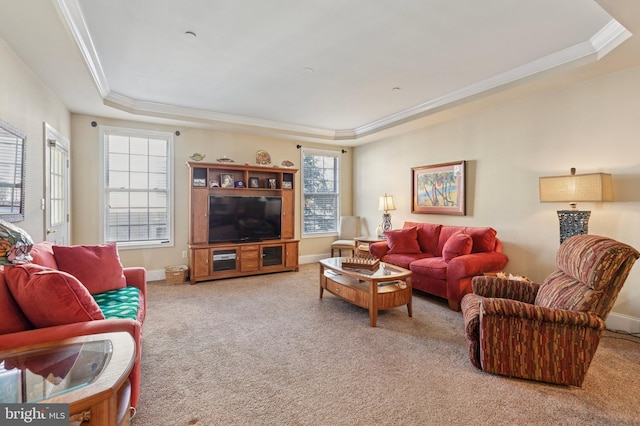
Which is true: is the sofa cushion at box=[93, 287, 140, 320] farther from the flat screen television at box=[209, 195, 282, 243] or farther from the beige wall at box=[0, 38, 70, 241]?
the flat screen television at box=[209, 195, 282, 243]

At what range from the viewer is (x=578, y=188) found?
302 cm

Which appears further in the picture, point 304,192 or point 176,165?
point 304,192

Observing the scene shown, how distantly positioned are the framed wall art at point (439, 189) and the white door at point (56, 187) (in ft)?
16.4

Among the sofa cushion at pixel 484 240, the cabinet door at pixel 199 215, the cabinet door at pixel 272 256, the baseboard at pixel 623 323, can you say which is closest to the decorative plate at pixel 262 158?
Answer: the cabinet door at pixel 199 215

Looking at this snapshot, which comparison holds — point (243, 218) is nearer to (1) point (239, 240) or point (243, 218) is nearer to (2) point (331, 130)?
(1) point (239, 240)

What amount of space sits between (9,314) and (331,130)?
17.7 feet

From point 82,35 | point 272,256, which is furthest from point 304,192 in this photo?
point 82,35

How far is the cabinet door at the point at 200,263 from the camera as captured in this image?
4.76 meters

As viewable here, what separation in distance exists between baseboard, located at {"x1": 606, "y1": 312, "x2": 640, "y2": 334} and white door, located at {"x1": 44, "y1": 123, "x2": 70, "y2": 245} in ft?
19.6

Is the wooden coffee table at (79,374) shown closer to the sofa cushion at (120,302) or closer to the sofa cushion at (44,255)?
the sofa cushion at (120,302)

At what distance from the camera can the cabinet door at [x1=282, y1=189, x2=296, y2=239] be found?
18.5ft

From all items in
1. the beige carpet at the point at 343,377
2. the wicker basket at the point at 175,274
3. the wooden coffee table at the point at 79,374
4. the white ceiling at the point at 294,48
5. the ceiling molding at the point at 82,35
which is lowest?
the beige carpet at the point at 343,377

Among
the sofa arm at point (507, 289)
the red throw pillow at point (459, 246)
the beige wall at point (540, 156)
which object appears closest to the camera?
the sofa arm at point (507, 289)

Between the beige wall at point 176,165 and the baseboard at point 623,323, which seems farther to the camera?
the beige wall at point 176,165
